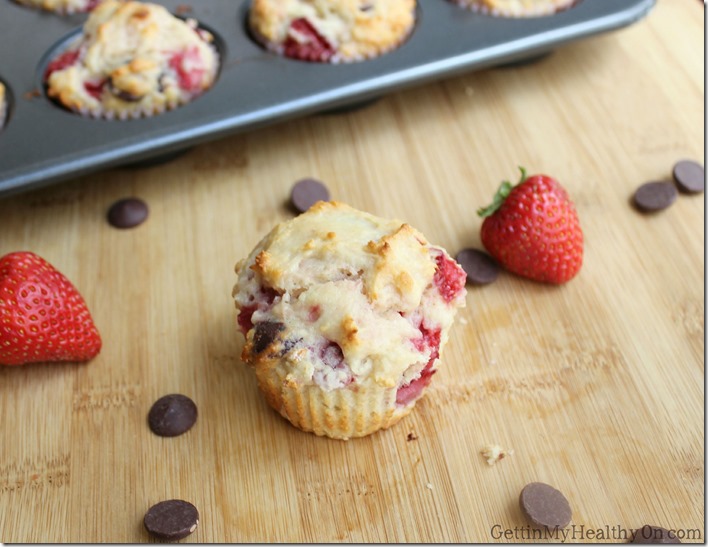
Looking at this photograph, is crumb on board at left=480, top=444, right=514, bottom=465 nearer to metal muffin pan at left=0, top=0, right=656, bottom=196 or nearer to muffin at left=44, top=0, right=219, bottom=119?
metal muffin pan at left=0, top=0, right=656, bottom=196

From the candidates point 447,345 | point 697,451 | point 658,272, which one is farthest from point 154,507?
point 658,272

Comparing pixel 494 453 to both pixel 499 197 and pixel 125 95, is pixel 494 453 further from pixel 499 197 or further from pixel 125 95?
pixel 125 95

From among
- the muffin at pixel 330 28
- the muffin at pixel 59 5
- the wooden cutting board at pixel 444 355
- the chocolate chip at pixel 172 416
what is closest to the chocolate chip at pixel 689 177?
the wooden cutting board at pixel 444 355

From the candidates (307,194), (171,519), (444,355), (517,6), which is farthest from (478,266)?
(171,519)

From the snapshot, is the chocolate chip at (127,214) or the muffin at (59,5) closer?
the chocolate chip at (127,214)

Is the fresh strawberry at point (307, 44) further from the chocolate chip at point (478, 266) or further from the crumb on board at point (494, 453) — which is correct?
the crumb on board at point (494, 453)

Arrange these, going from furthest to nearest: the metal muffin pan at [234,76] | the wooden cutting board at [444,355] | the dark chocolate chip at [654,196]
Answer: the dark chocolate chip at [654,196] < the metal muffin pan at [234,76] < the wooden cutting board at [444,355]
